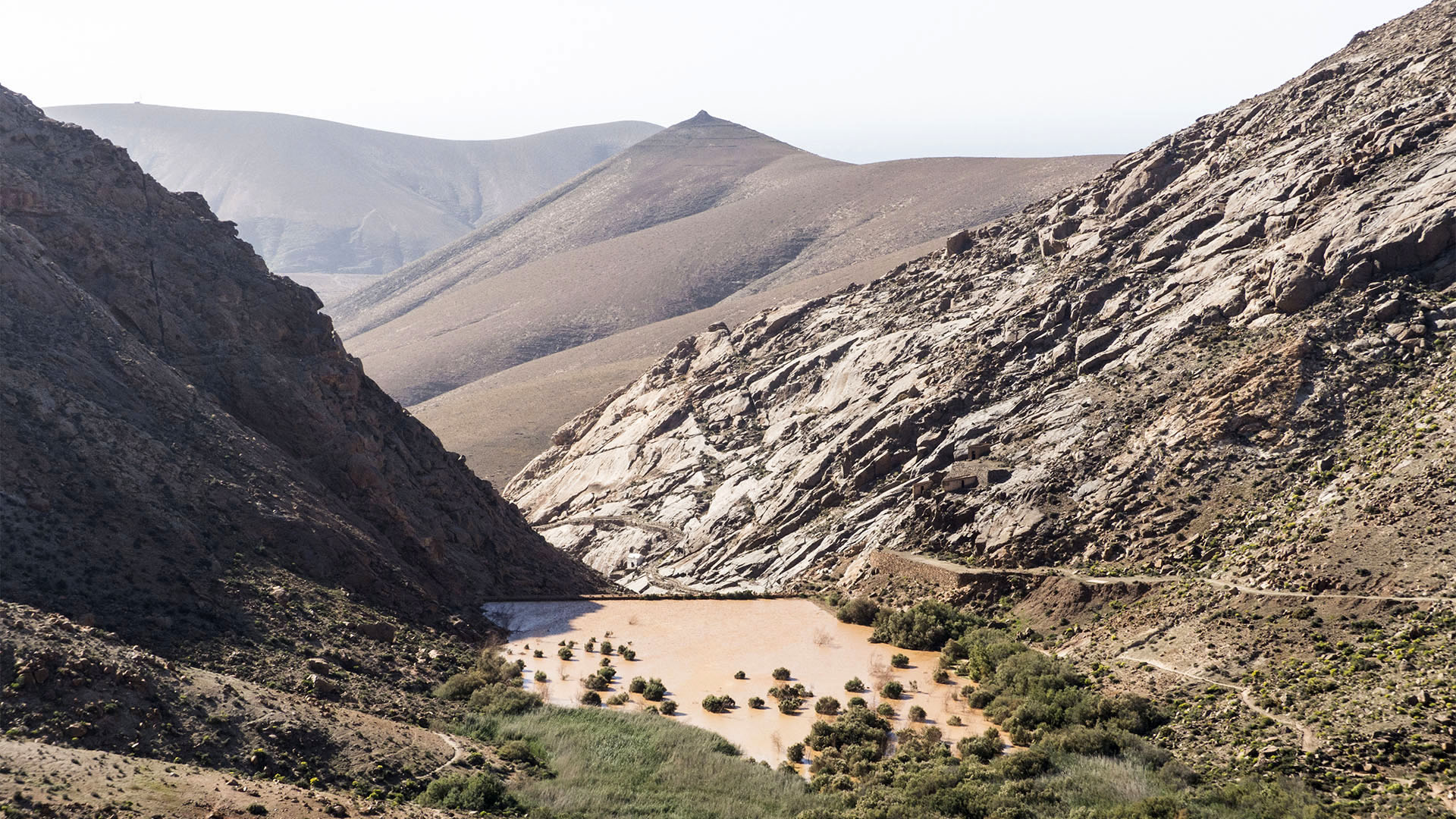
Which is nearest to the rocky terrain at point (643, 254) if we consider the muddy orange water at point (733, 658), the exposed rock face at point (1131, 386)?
the exposed rock face at point (1131, 386)

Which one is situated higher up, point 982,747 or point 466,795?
point 466,795

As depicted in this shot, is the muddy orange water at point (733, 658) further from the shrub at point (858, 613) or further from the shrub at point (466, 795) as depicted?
the shrub at point (466, 795)

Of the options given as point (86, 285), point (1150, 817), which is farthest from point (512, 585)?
point (1150, 817)

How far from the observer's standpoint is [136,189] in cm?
3294

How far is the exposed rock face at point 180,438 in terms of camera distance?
22.5 meters

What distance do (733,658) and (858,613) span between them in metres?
4.36

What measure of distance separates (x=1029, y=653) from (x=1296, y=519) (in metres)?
6.73

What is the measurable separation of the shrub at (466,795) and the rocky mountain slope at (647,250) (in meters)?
83.0

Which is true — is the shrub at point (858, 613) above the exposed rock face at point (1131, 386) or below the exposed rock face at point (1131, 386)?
below

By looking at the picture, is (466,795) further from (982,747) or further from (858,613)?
(858,613)

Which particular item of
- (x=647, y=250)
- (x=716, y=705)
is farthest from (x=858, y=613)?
(x=647, y=250)

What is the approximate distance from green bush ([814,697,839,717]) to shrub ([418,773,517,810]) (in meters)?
8.65

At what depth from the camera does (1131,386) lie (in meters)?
34.0

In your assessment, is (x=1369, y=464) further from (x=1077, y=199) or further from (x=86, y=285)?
(x=86, y=285)
